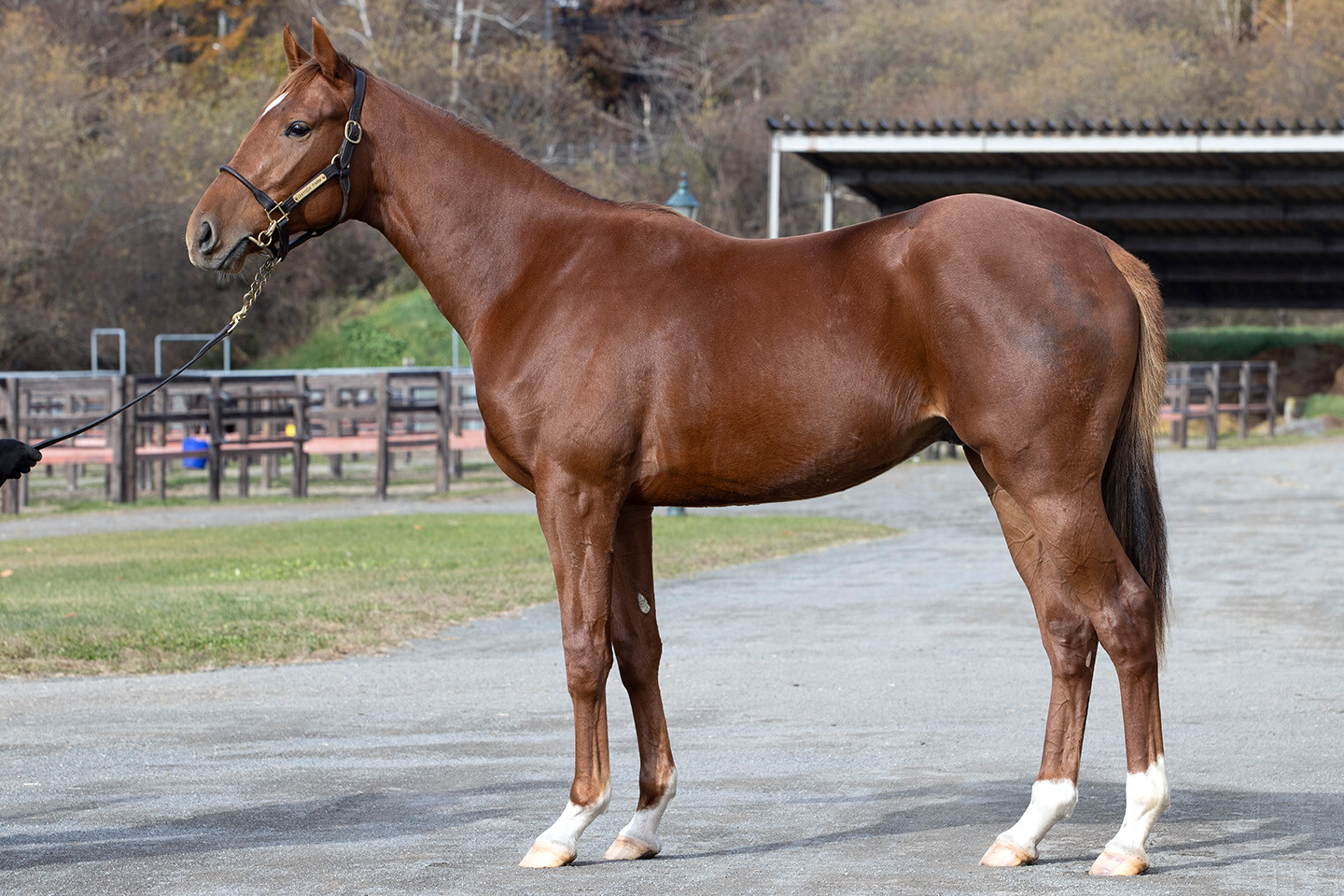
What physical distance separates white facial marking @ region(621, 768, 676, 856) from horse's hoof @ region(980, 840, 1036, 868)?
3.08 ft

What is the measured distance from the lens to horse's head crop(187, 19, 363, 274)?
4453 millimetres

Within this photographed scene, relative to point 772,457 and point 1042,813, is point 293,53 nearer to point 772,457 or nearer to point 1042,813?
point 772,457

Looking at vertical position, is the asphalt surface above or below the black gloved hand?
below

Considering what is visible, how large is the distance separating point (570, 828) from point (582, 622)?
23.1 inches

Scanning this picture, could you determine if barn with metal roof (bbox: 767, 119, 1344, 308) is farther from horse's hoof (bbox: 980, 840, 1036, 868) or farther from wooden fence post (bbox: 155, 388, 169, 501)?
horse's hoof (bbox: 980, 840, 1036, 868)

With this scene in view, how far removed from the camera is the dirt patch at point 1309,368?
111ft

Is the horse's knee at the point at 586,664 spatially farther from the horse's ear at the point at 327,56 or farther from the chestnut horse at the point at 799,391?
the horse's ear at the point at 327,56

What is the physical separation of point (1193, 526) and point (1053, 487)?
36.9ft

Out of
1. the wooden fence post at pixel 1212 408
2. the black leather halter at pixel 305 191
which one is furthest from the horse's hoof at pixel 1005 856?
the wooden fence post at pixel 1212 408

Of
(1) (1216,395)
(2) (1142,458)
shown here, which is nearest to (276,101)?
(2) (1142,458)

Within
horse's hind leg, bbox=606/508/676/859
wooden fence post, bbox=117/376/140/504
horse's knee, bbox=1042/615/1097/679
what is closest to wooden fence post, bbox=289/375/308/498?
wooden fence post, bbox=117/376/140/504

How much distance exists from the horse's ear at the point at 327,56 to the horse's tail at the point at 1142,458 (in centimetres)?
238

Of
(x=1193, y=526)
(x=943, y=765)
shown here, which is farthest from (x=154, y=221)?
(x=943, y=765)

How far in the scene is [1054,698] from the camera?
173 inches
